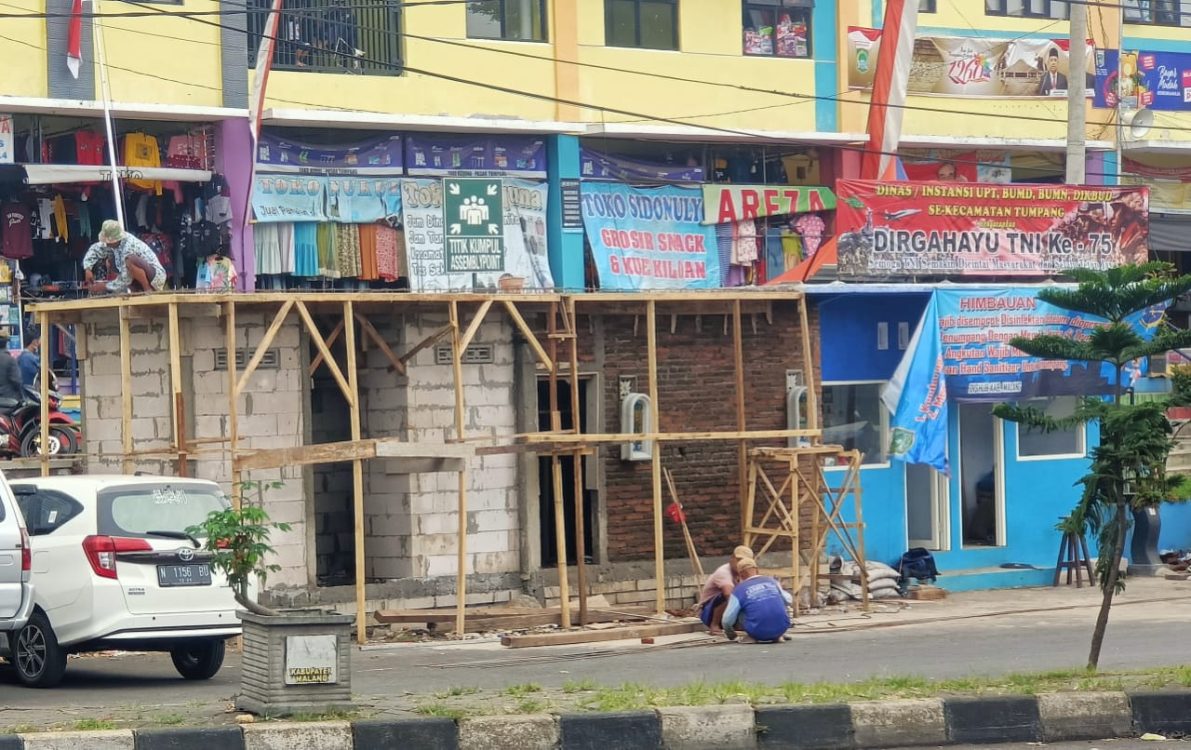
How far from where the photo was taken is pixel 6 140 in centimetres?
2330

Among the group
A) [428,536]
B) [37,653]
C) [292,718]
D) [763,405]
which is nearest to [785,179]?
[763,405]

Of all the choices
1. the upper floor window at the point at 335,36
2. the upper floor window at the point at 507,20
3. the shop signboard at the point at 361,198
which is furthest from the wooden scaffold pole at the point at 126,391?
the upper floor window at the point at 507,20

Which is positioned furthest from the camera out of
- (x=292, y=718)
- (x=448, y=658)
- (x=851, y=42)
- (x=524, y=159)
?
(x=851, y=42)

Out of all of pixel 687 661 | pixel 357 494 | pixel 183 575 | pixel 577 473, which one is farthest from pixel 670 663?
pixel 183 575

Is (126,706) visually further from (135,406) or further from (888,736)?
(135,406)

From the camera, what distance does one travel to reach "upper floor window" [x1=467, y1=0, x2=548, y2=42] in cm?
2716

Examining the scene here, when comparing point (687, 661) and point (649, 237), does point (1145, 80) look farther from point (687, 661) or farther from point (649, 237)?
point (687, 661)

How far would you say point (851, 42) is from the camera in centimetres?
3031

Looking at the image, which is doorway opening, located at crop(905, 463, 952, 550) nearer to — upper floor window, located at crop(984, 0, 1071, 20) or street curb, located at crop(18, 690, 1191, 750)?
upper floor window, located at crop(984, 0, 1071, 20)

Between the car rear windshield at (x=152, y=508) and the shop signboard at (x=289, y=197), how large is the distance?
11076mm

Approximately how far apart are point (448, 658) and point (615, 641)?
2148mm

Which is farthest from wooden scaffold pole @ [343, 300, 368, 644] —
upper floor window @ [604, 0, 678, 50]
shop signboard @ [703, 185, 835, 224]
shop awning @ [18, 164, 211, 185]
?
shop signboard @ [703, 185, 835, 224]

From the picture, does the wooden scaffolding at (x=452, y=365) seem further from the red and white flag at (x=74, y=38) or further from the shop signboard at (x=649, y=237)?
the shop signboard at (x=649, y=237)

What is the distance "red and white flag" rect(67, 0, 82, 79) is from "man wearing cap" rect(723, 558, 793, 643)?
36.2 ft
